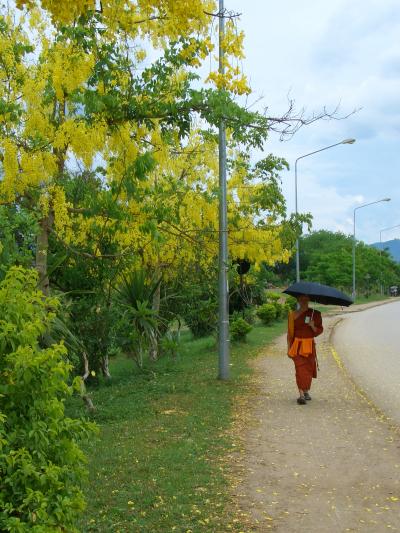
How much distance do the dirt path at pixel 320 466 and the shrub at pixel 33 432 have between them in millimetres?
1942

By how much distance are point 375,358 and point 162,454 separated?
10167 millimetres

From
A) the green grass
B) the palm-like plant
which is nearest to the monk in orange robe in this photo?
the green grass

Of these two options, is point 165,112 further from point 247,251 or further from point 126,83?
point 247,251

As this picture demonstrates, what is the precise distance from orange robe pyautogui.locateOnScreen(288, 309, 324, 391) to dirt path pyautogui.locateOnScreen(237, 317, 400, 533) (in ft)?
1.20

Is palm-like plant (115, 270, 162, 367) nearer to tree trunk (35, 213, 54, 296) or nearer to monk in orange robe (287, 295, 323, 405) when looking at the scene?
tree trunk (35, 213, 54, 296)

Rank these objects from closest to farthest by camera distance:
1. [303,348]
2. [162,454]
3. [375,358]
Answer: [162,454]
[303,348]
[375,358]

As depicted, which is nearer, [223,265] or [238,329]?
[223,265]

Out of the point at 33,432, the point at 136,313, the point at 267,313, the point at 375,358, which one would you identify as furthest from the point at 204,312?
the point at 33,432

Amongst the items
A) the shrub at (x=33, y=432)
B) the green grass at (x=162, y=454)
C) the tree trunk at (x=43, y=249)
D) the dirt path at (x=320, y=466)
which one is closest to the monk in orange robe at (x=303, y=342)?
the dirt path at (x=320, y=466)

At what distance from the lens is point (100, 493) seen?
5.07 m

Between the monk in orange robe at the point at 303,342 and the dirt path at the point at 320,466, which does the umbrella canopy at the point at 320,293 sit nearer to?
the monk in orange robe at the point at 303,342

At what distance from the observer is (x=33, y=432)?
9.26 ft

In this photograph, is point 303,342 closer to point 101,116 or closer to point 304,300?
point 304,300

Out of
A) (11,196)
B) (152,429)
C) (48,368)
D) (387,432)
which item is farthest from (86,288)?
(48,368)
